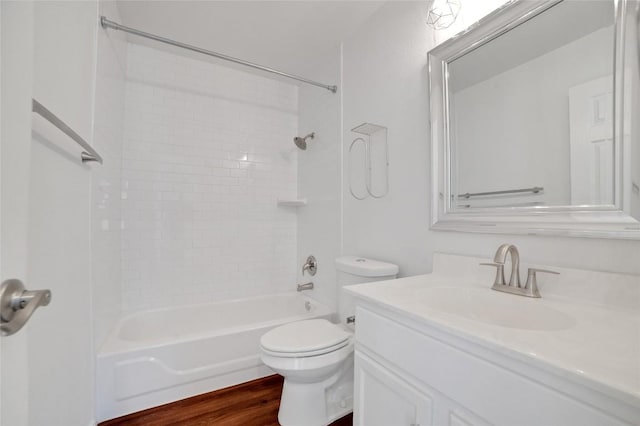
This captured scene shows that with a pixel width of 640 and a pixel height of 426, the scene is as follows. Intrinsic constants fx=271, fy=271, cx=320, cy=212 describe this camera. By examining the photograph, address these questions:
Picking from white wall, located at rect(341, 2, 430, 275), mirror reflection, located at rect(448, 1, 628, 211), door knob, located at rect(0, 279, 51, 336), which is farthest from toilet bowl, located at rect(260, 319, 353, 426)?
door knob, located at rect(0, 279, 51, 336)

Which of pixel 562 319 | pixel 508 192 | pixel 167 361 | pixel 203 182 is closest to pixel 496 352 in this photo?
pixel 562 319

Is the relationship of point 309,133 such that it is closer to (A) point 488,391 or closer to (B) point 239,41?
(B) point 239,41

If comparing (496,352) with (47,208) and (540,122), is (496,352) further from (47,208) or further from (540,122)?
(47,208)

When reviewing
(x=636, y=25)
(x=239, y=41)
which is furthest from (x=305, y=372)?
(x=239, y=41)

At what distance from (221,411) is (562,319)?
1.62m

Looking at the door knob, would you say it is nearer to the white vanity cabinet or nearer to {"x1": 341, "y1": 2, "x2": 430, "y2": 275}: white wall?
the white vanity cabinet

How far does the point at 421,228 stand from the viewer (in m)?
1.41

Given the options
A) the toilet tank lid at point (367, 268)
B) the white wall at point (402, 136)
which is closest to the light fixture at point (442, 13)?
the white wall at point (402, 136)

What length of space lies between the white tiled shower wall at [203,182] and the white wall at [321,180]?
0.51 feet

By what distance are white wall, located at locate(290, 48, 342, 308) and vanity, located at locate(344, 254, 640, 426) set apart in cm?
107

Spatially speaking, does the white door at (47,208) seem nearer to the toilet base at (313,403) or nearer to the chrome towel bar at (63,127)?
the chrome towel bar at (63,127)

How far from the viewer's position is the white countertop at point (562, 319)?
19.1 inches

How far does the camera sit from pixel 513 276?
0.97m

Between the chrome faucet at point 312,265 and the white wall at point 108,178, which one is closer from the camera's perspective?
the white wall at point 108,178
